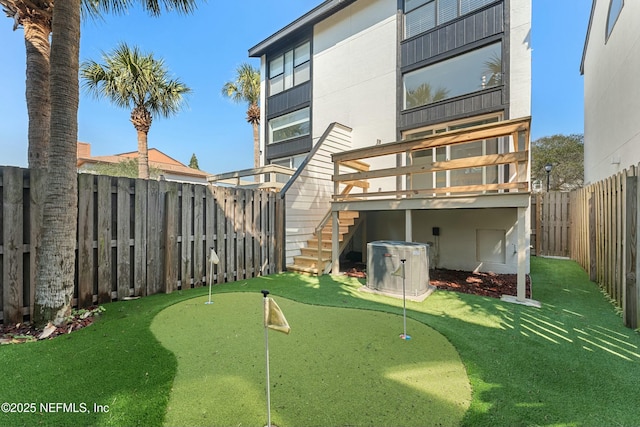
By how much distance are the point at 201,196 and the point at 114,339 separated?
3220 mm

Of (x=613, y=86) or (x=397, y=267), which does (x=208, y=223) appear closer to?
→ (x=397, y=267)

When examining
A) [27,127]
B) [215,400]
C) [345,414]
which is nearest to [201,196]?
[27,127]

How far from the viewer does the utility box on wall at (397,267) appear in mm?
5051

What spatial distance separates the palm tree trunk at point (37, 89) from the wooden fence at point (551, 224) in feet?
45.0

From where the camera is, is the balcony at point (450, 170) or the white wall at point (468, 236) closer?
the balcony at point (450, 170)

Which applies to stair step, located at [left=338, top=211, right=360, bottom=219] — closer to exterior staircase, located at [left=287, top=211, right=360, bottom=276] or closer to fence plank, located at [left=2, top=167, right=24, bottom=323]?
→ exterior staircase, located at [left=287, top=211, right=360, bottom=276]

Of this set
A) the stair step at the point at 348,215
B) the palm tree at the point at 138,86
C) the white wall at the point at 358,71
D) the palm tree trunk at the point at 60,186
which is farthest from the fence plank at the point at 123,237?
the palm tree at the point at 138,86

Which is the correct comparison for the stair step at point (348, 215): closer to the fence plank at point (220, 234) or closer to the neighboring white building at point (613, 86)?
the fence plank at point (220, 234)

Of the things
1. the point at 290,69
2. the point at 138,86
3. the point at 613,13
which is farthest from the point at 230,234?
the point at 613,13

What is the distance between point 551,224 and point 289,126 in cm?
1085

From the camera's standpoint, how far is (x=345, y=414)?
1.95 meters

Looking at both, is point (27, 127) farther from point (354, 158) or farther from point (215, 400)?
point (354, 158)

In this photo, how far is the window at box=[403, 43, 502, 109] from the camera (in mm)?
7352

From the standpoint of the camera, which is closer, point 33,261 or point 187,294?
point 33,261
